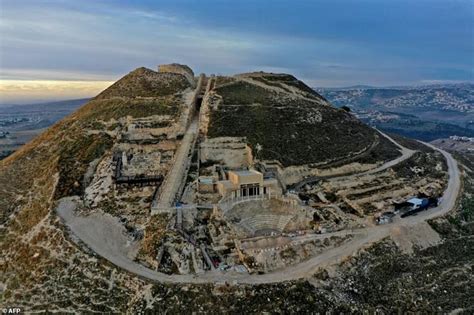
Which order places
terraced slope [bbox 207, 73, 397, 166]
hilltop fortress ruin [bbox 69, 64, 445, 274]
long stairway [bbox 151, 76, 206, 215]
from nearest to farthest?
hilltop fortress ruin [bbox 69, 64, 445, 274] → long stairway [bbox 151, 76, 206, 215] → terraced slope [bbox 207, 73, 397, 166]

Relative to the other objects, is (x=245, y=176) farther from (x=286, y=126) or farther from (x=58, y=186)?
(x=58, y=186)

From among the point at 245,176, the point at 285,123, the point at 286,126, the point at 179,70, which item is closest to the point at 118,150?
the point at 245,176

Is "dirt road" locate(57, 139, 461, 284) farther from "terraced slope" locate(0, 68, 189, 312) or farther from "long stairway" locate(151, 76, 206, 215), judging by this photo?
"long stairway" locate(151, 76, 206, 215)

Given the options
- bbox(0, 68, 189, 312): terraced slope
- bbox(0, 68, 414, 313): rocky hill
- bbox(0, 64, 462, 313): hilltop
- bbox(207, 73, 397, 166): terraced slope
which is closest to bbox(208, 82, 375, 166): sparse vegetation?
bbox(207, 73, 397, 166): terraced slope

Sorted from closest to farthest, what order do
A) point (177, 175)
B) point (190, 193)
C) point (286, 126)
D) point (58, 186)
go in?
1. point (190, 193)
2. point (58, 186)
3. point (177, 175)
4. point (286, 126)

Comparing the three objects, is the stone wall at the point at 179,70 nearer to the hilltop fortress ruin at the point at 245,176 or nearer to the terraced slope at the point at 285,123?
the hilltop fortress ruin at the point at 245,176

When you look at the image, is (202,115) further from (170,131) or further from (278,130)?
(278,130)
